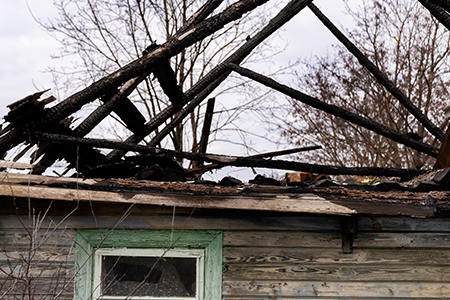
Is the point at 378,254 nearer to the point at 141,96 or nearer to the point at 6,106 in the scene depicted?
the point at 6,106

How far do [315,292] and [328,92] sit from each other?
37.6 ft

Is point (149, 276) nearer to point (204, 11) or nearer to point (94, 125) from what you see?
point (94, 125)

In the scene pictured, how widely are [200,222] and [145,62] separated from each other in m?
1.74

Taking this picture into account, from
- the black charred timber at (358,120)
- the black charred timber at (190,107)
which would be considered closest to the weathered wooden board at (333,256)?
the black charred timber at (358,120)

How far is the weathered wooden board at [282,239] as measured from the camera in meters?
3.75

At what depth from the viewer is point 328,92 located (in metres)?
14.2

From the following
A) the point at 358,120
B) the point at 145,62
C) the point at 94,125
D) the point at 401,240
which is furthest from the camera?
the point at 358,120

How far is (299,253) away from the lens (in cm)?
376

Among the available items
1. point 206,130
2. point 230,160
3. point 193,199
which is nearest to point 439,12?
point 230,160

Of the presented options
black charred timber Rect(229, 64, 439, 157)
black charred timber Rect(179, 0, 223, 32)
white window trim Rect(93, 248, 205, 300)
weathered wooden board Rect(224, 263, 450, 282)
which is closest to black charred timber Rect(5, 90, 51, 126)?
white window trim Rect(93, 248, 205, 300)

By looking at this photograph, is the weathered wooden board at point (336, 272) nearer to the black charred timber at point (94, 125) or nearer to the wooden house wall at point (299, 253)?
the wooden house wall at point (299, 253)

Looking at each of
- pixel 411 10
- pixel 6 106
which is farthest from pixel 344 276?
pixel 411 10

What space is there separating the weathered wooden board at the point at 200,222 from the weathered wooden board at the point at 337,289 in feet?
1.74

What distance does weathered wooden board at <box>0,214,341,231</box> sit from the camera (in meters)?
3.70
